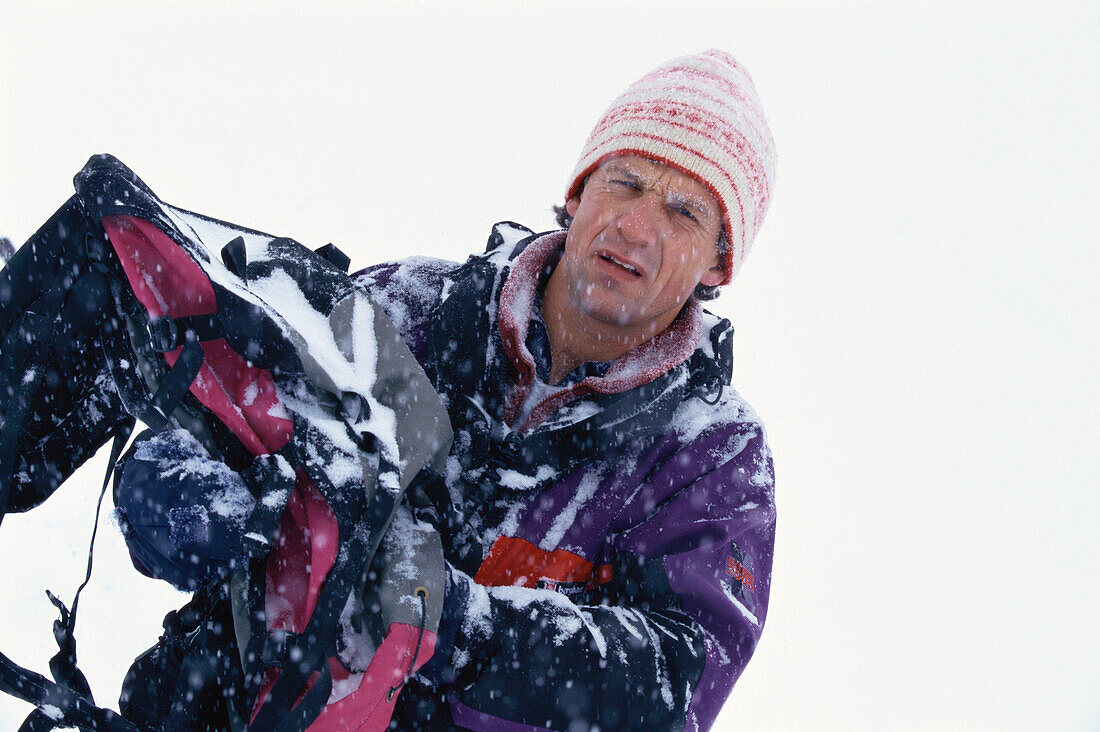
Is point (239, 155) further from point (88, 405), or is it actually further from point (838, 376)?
point (838, 376)

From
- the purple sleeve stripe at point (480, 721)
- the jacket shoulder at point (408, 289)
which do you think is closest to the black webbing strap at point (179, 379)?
the jacket shoulder at point (408, 289)

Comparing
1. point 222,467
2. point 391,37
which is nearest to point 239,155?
point 391,37

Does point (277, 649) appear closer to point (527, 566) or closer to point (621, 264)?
point (527, 566)

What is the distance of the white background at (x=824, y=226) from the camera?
11.9 feet

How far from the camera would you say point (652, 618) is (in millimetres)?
1510

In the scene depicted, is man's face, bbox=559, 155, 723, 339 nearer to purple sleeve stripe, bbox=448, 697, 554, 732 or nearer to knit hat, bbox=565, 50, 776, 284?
knit hat, bbox=565, 50, 776, 284

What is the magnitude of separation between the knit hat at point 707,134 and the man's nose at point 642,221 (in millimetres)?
110

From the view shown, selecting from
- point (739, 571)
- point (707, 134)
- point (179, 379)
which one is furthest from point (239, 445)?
point (707, 134)

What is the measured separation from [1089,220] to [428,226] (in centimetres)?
619

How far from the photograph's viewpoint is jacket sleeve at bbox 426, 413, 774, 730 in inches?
52.8

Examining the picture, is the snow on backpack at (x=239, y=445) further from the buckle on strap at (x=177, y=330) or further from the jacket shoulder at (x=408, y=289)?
the jacket shoulder at (x=408, y=289)

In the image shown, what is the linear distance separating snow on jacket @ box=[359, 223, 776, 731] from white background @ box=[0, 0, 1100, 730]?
60.6 inches

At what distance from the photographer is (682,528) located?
1646 mm

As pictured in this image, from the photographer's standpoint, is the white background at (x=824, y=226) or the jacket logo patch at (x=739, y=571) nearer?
the jacket logo patch at (x=739, y=571)
